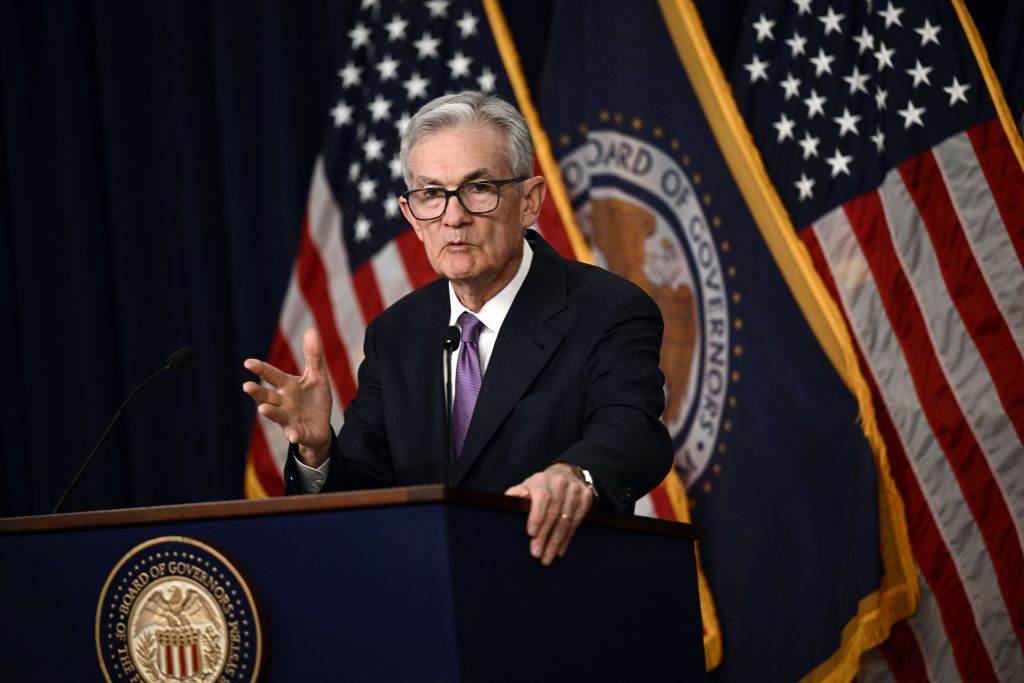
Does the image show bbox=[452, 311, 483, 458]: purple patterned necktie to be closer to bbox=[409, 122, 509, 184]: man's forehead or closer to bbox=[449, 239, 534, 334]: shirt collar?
bbox=[449, 239, 534, 334]: shirt collar

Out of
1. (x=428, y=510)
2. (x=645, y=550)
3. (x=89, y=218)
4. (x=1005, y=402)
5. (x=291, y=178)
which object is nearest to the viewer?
(x=428, y=510)

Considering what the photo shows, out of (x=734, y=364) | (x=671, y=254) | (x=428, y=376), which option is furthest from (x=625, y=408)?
(x=671, y=254)

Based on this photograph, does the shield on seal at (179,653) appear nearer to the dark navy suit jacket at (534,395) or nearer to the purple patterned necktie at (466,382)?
the dark navy suit jacket at (534,395)

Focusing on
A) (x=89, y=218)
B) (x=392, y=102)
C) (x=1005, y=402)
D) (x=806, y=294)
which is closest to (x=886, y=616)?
(x=1005, y=402)

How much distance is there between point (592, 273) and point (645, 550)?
2.29 feet

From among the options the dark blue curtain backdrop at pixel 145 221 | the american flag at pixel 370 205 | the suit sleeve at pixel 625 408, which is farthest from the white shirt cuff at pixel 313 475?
the dark blue curtain backdrop at pixel 145 221

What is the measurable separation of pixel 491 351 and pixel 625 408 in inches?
13.2

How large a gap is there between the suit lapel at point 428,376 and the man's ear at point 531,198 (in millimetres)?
235

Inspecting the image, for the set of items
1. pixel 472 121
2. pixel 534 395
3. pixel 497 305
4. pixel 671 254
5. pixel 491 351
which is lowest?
pixel 534 395

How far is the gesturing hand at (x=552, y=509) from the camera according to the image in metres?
1.62

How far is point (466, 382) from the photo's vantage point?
2.28 metres

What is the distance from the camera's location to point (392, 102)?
441cm

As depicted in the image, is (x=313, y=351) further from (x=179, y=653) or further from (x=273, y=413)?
(x=179, y=653)

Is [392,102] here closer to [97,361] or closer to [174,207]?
[174,207]
